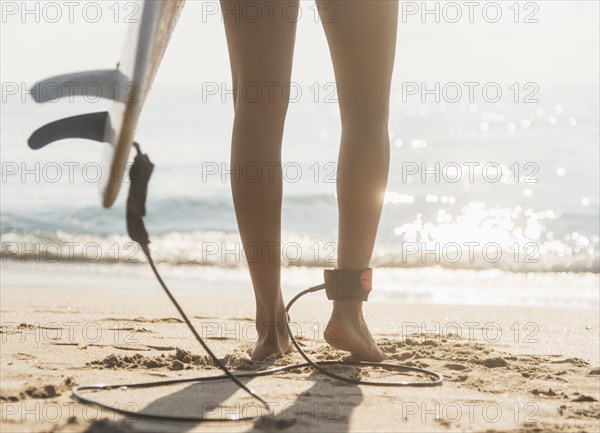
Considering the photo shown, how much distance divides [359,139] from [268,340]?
2.06 feet

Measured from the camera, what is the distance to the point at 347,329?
2268 millimetres

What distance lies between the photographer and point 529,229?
8.88 m

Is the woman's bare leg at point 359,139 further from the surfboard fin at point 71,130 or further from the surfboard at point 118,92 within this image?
the surfboard fin at point 71,130

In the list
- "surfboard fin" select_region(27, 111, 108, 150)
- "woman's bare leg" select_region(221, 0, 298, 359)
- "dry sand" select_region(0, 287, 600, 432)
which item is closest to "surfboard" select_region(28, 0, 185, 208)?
"surfboard fin" select_region(27, 111, 108, 150)

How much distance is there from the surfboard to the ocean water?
51 centimetres

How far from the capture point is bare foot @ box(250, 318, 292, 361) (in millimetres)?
2381

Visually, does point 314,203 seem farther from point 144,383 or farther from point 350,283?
point 144,383

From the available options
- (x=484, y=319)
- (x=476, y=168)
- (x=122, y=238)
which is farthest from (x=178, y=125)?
(x=484, y=319)

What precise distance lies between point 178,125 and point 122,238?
33.8 ft

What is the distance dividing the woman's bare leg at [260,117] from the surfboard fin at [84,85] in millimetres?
444

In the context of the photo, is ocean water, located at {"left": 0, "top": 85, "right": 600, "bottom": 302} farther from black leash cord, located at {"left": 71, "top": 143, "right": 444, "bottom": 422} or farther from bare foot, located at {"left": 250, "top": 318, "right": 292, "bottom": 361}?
black leash cord, located at {"left": 71, "top": 143, "right": 444, "bottom": 422}

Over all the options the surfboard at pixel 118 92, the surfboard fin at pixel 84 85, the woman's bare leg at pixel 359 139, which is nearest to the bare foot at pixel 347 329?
the woman's bare leg at pixel 359 139

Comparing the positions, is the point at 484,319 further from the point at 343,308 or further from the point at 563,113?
the point at 563,113

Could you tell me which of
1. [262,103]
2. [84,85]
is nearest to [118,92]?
[84,85]
